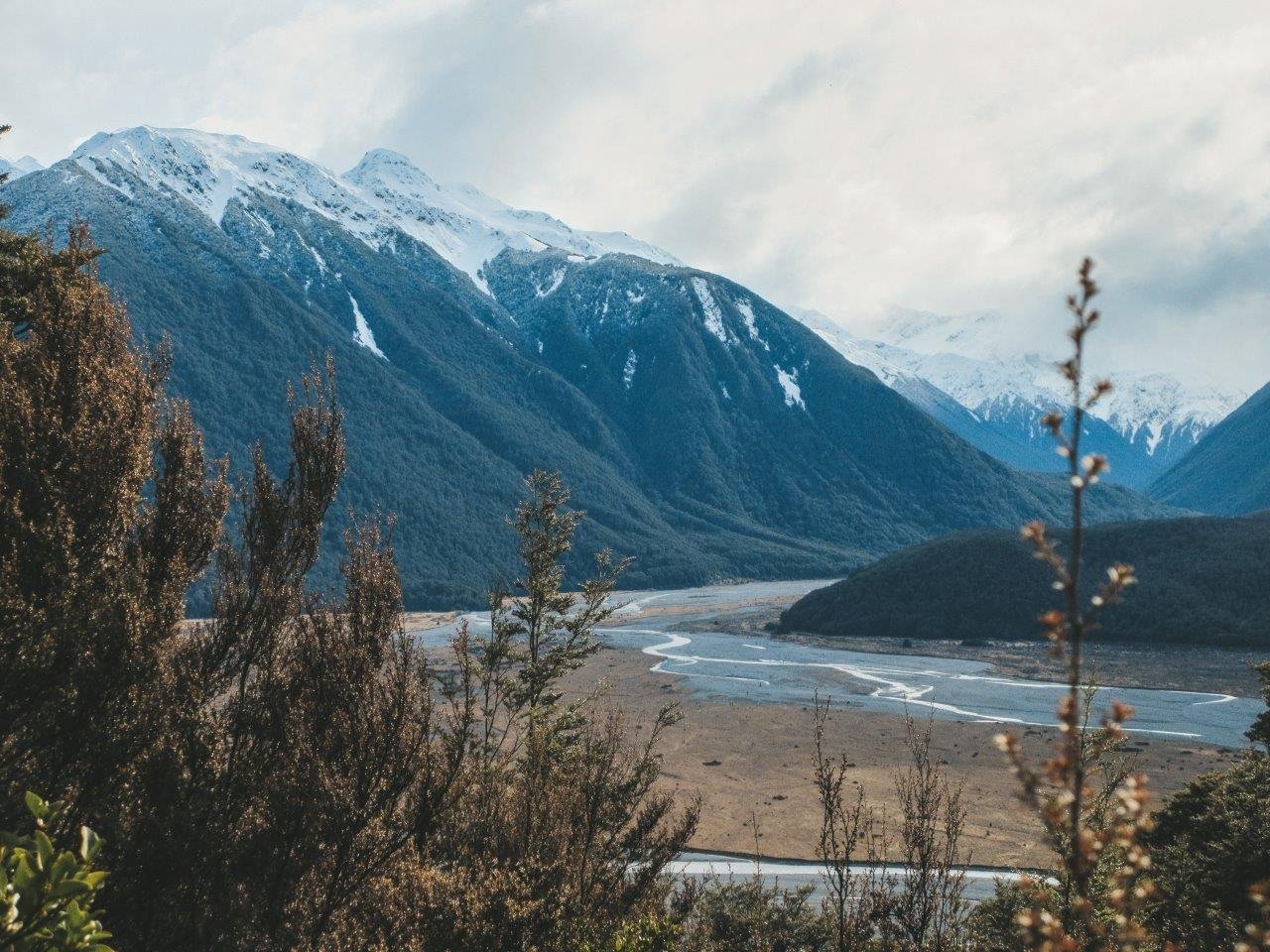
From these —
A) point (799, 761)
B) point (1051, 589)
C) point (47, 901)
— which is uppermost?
point (1051, 589)

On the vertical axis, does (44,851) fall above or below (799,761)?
above

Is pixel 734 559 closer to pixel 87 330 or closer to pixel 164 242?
pixel 164 242

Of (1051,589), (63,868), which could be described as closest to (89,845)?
(63,868)

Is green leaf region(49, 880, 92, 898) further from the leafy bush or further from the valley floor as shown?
the valley floor

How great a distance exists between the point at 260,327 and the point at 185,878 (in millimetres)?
191315

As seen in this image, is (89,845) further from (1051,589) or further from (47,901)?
(1051,589)

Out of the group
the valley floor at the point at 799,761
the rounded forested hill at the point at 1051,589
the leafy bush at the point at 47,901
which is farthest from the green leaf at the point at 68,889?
the rounded forested hill at the point at 1051,589

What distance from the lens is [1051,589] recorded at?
80.8m

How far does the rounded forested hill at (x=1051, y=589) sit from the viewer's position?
83625mm

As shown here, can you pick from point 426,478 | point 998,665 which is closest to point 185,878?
point 998,665

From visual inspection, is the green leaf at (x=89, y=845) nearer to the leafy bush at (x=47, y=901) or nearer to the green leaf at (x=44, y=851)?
the leafy bush at (x=47, y=901)

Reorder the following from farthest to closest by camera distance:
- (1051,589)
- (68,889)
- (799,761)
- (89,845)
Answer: (1051,589) → (799,761) → (89,845) → (68,889)

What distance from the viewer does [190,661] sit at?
11.2 metres

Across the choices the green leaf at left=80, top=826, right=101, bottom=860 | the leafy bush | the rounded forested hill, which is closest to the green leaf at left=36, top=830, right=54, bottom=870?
the leafy bush
